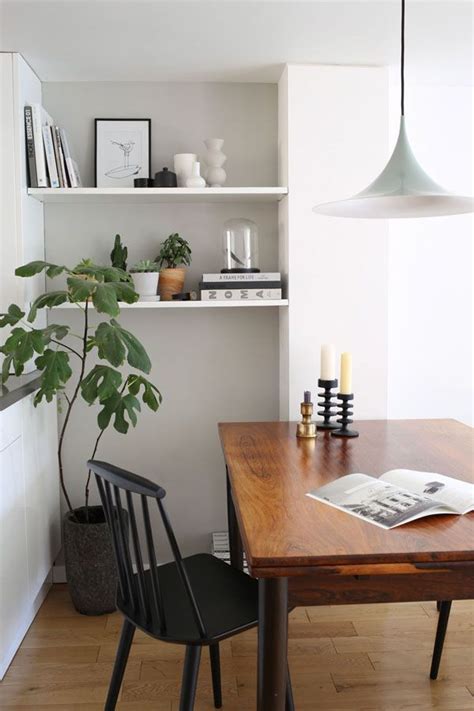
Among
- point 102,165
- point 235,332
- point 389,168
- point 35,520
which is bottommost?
point 35,520

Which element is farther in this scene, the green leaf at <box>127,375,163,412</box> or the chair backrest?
the green leaf at <box>127,375,163,412</box>

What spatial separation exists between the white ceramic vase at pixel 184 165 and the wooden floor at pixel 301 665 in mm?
1908

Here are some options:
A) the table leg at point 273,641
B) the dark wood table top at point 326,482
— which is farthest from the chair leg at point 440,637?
the table leg at point 273,641

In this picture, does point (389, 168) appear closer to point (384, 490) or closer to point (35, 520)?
point (384, 490)

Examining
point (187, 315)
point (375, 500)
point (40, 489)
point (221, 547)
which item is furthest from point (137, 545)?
point (187, 315)

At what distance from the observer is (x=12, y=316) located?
8.87ft

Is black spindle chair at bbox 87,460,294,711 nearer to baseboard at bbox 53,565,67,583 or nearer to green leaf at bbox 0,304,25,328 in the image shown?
green leaf at bbox 0,304,25,328

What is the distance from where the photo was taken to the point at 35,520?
2.95 meters

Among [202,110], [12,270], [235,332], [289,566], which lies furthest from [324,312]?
[289,566]

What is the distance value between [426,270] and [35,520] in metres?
2.15

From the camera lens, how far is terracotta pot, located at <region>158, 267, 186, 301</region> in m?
3.18

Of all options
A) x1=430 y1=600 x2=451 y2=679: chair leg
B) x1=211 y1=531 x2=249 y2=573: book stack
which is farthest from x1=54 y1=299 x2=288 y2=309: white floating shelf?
x1=430 y1=600 x2=451 y2=679: chair leg

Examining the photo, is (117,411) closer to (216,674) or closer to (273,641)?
(216,674)

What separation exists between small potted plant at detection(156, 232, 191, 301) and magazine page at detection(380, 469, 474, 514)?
146 centimetres
